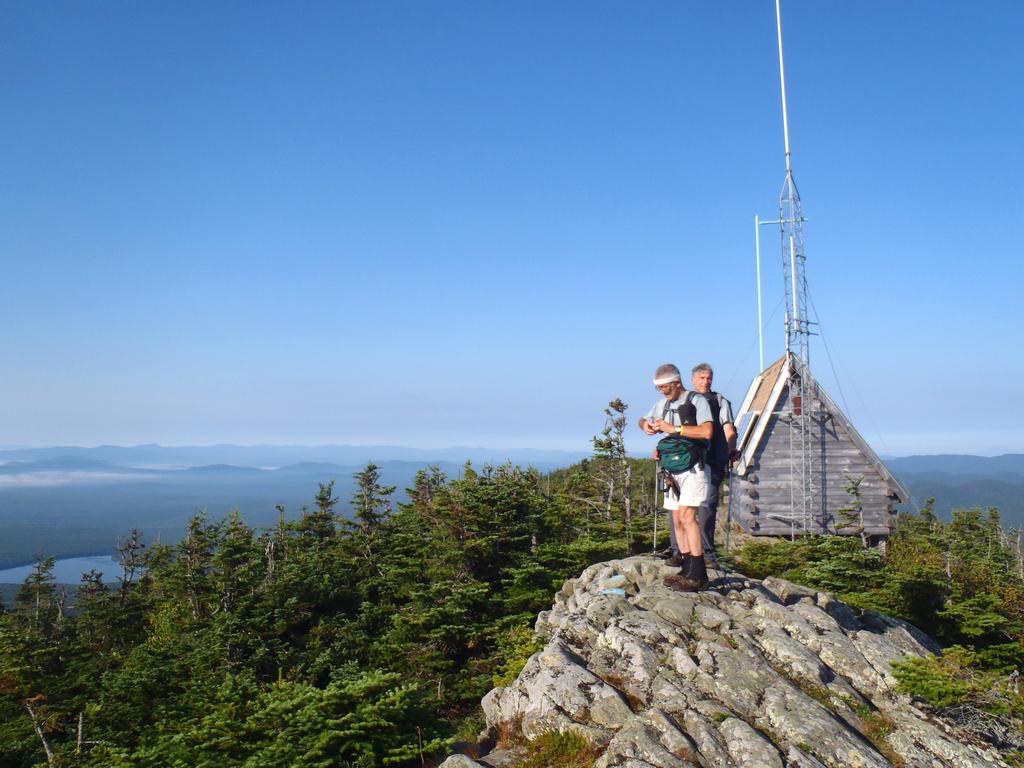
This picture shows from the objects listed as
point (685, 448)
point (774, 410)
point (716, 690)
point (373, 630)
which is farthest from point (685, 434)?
point (774, 410)

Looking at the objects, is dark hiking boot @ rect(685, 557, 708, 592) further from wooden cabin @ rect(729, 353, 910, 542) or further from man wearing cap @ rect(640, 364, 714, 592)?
wooden cabin @ rect(729, 353, 910, 542)

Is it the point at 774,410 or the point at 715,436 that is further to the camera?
the point at 774,410

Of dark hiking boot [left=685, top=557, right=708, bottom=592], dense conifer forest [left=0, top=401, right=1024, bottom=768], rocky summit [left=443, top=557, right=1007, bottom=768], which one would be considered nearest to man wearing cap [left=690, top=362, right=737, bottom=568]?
dark hiking boot [left=685, top=557, right=708, bottom=592]

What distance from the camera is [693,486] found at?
897cm

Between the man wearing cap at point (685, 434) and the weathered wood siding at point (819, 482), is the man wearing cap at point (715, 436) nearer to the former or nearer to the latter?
the man wearing cap at point (685, 434)

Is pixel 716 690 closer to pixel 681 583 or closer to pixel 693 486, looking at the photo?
pixel 681 583

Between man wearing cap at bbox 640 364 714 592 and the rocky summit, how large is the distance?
33.5 inches

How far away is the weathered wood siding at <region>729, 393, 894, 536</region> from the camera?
22188 mm

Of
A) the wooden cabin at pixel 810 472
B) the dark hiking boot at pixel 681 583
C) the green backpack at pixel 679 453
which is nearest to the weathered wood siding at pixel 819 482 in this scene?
the wooden cabin at pixel 810 472

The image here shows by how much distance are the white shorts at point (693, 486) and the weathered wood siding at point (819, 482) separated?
15382 mm

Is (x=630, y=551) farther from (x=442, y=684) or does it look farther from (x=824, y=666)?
(x=824, y=666)

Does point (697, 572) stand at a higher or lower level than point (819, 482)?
lower

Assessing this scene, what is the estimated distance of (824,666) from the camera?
7.97 m

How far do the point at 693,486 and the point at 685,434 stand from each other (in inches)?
39.4
